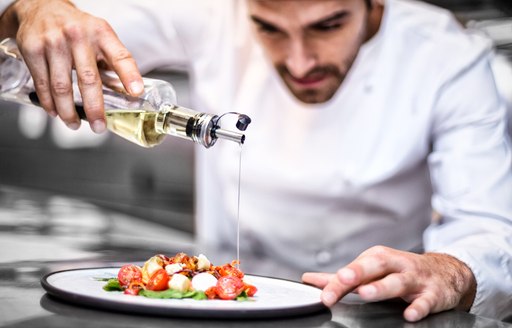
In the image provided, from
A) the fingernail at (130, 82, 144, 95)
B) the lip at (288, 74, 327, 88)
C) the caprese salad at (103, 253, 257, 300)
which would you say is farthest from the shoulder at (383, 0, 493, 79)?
the caprese salad at (103, 253, 257, 300)

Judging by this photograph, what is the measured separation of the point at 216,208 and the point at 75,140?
3.01 m

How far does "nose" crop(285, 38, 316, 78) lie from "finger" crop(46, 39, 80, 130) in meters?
0.66

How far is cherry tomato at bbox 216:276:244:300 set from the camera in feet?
3.21

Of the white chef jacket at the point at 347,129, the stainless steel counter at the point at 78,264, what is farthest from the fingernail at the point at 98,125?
the white chef jacket at the point at 347,129

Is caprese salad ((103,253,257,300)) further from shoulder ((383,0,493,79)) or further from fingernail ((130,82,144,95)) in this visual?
shoulder ((383,0,493,79))

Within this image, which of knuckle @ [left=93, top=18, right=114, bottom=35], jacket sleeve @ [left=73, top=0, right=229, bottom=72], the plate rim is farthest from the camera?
jacket sleeve @ [left=73, top=0, right=229, bottom=72]

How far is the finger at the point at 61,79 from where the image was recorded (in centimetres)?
127

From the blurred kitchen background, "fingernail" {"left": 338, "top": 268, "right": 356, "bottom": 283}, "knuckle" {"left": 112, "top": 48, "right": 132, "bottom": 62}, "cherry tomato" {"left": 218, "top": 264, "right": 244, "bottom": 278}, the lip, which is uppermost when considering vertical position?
"knuckle" {"left": 112, "top": 48, "right": 132, "bottom": 62}

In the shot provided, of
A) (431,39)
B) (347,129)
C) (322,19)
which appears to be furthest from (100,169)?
(322,19)

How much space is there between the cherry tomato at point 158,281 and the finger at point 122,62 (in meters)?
0.35

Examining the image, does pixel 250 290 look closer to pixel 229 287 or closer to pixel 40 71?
pixel 229 287

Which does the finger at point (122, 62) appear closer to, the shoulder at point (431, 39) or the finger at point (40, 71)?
the finger at point (40, 71)

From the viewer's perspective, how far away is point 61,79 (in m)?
1.27

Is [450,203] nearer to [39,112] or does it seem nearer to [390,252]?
[390,252]
